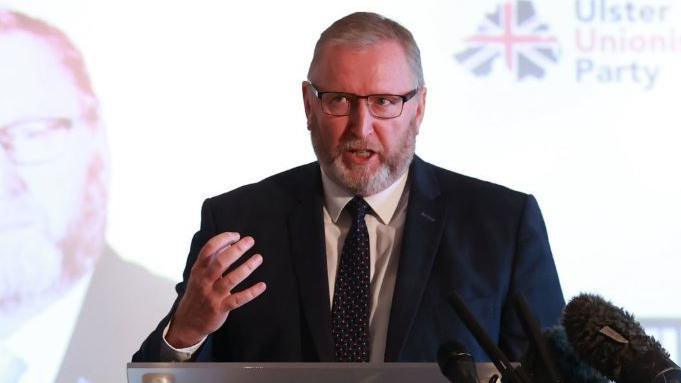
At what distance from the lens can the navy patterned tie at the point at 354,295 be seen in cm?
229

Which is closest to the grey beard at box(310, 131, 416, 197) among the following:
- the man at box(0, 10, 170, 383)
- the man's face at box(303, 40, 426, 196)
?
the man's face at box(303, 40, 426, 196)

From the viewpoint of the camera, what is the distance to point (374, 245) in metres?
2.43

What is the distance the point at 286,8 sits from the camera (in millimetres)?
3686

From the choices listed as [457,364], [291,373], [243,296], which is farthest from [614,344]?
[243,296]

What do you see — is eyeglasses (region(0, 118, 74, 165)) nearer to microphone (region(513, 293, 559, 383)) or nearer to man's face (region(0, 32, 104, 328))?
man's face (region(0, 32, 104, 328))

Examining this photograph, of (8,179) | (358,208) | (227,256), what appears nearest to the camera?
(227,256)

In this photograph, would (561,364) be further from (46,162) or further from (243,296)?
(46,162)

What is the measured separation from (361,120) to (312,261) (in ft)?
1.08

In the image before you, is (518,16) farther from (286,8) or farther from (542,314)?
(542,314)

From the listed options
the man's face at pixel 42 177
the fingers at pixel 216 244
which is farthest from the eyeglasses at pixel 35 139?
the fingers at pixel 216 244

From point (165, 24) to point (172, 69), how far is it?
0.15 meters

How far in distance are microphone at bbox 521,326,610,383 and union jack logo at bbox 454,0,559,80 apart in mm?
2344

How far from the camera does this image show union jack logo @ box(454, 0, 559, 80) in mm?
3658

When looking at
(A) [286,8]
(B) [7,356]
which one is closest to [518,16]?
(A) [286,8]
